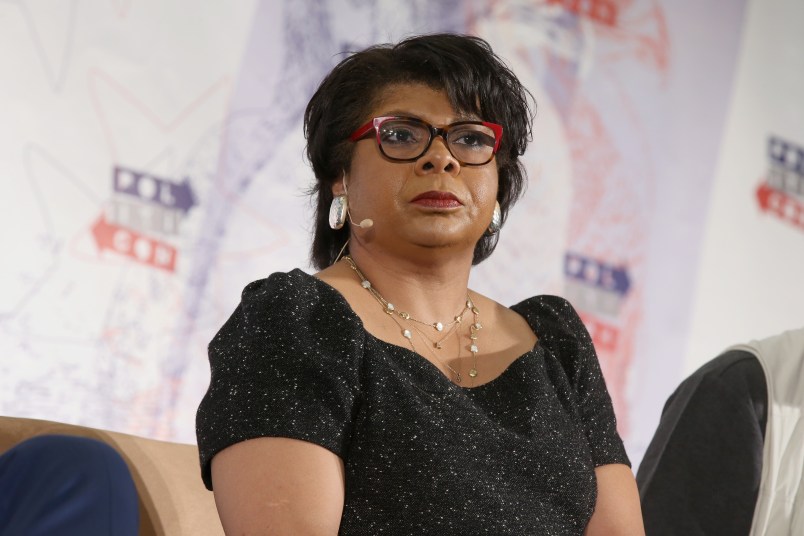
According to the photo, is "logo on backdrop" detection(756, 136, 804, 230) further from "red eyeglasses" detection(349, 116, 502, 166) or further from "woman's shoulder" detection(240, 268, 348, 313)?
"woman's shoulder" detection(240, 268, 348, 313)

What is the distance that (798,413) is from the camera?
187cm

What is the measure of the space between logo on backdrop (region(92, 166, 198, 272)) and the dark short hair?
86 cm

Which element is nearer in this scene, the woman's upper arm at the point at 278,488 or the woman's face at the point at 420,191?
the woman's upper arm at the point at 278,488

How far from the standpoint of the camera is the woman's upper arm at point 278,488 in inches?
52.1

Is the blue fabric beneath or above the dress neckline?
beneath

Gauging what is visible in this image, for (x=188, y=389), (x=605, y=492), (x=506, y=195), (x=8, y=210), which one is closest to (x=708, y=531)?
(x=605, y=492)

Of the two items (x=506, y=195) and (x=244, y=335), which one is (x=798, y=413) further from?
(x=244, y=335)

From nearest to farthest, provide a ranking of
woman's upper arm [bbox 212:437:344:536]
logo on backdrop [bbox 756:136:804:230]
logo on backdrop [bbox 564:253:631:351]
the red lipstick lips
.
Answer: woman's upper arm [bbox 212:437:344:536], the red lipstick lips, logo on backdrop [bbox 564:253:631:351], logo on backdrop [bbox 756:136:804:230]

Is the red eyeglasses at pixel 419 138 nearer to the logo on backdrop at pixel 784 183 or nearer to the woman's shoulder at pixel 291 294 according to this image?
the woman's shoulder at pixel 291 294

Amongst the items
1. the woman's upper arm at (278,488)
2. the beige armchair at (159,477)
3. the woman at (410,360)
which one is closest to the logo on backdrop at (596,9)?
the woman at (410,360)

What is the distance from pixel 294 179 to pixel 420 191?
125 cm

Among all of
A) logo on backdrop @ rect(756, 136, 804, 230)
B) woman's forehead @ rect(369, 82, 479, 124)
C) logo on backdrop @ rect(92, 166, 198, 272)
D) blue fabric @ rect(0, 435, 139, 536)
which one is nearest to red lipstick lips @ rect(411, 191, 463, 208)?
woman's forehead @ rect(369, 82, 479, 124)

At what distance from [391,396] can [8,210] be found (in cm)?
126

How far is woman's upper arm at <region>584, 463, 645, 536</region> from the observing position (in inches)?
63.6
